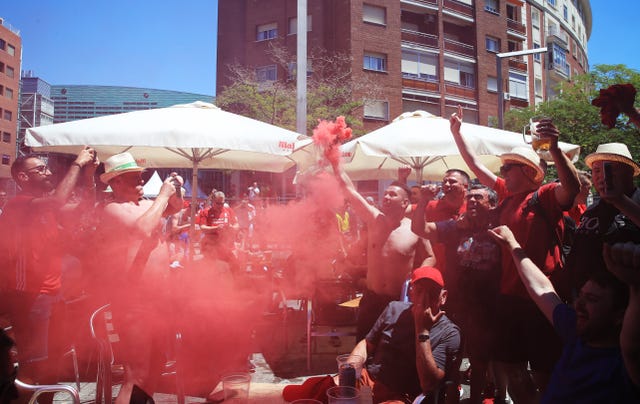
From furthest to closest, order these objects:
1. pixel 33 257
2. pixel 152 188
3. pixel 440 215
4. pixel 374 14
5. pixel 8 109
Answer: pixel 8 109, pixel 374 14, pixel 152 188, pixel 440 215, pixel 33 257

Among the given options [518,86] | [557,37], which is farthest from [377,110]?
[557,37]

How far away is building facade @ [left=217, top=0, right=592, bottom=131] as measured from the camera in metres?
24.7

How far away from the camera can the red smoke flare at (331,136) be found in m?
3.55

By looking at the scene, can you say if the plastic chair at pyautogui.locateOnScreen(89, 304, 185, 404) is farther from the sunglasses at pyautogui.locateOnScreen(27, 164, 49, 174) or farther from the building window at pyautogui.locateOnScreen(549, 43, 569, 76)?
the building window at pyautogui.locateOnScreen(549, 43, 569, 76)

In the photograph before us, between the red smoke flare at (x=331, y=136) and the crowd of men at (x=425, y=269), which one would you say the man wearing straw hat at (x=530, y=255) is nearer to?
the crowd of men at (x=425, y=269)

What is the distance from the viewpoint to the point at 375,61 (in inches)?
989

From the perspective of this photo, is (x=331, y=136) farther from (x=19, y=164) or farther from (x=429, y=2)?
(x=429, y=2)

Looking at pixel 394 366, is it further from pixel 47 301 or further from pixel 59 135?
pixel 59 135

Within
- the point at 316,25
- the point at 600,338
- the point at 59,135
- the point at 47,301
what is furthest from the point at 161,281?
the point at 316,25

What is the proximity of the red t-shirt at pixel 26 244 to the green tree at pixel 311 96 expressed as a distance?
1658cm

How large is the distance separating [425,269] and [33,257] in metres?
2.94

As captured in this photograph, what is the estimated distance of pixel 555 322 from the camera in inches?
76.8

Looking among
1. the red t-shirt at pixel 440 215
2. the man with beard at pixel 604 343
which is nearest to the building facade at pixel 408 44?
the red t-shirt at pixel 440 215

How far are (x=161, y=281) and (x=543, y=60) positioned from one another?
40.0 meters
